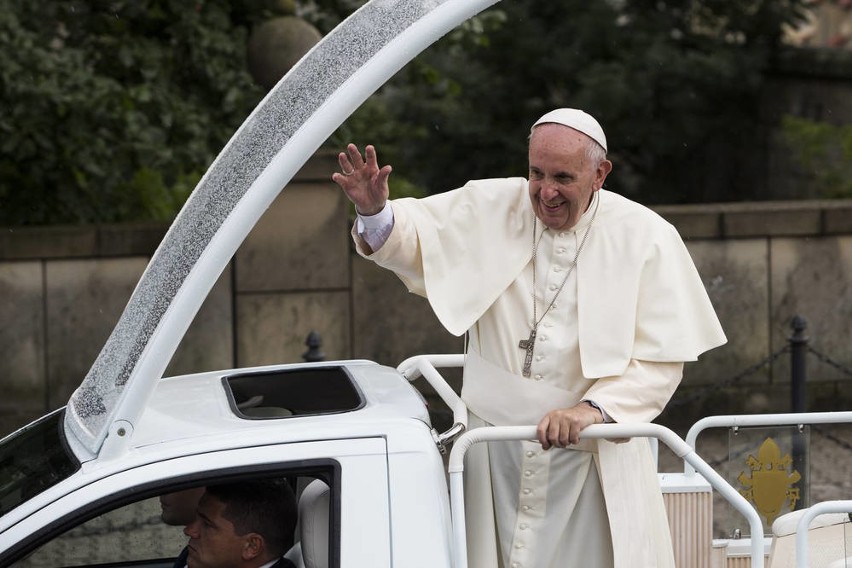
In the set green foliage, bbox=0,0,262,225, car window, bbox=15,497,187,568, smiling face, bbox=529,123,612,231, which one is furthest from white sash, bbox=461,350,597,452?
green foliage, bbox=0,0,262,225

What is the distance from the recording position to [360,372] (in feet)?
12.9

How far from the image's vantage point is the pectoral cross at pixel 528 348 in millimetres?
3678

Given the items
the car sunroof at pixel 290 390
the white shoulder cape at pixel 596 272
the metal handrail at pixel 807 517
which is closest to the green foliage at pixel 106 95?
the car sunroof at pixel 290 390

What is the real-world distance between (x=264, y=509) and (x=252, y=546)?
0.31 feet

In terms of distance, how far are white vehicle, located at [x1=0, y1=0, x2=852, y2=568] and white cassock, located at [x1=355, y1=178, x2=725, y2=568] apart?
0.30 meters

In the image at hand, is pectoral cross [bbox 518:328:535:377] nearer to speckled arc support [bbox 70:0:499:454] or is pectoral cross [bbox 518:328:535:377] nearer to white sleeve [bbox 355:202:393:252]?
white sleeve [bbox 355:202:393:252]

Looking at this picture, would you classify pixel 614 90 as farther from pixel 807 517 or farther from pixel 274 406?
pixel 807 517

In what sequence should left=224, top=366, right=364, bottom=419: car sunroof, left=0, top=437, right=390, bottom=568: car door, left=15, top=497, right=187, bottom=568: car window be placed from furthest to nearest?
left=224, top=366, right=364, bottom=419: car sunroof < left=15, top=497, right=187, bottom=568: car window < left=0, top=437, right=390, bottom=568: car door

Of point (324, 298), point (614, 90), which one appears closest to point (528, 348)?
point (324, 298)

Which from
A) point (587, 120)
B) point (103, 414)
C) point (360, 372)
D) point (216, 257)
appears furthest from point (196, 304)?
point (587, 120)

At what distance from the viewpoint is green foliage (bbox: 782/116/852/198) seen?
39.1 feet

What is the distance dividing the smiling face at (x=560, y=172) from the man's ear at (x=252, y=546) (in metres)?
1.08

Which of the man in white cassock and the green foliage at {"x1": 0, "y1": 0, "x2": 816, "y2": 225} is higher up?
the green foliage at {"x1": 0, "y1": 0, "x2": 816, "y2": 225}

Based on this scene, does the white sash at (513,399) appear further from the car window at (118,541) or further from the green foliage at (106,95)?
the green foliage at (106,95)
